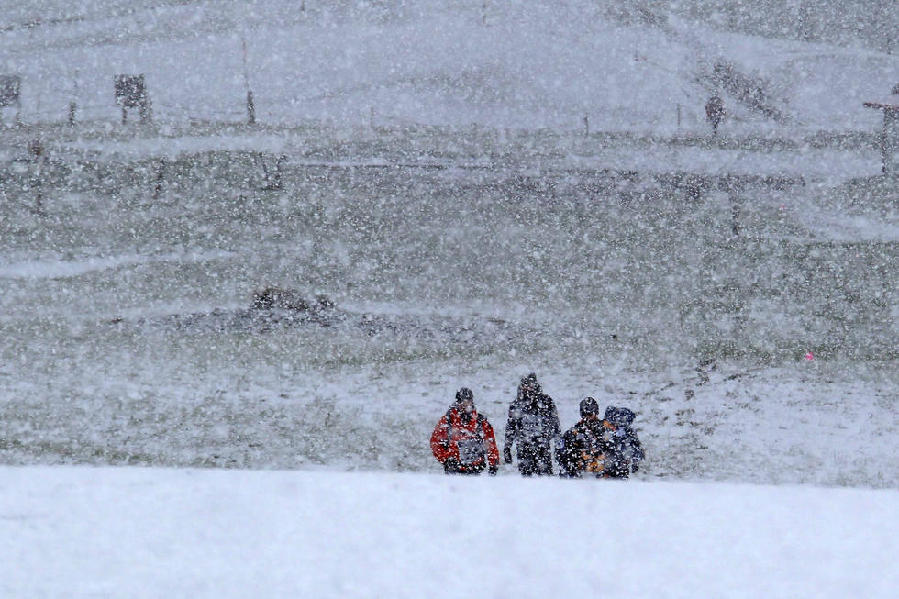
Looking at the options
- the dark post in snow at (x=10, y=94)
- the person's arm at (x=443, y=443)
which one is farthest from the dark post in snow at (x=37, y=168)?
the person's arm at (x=443, y=443)

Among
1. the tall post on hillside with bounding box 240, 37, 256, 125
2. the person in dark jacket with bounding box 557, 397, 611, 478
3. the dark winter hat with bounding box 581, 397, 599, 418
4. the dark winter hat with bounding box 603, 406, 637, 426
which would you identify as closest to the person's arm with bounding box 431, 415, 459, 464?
the person in dark jacket with bounding box 557, 397, 611, 478

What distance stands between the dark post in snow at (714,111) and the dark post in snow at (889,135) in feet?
10.4

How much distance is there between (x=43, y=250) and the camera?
437 inches

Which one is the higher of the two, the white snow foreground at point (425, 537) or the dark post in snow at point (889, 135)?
the dark post in snow at point (889, 135)

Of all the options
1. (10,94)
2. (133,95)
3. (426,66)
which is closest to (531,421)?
(133,95)

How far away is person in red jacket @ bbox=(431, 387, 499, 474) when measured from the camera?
396 cm

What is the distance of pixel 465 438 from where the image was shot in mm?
3965

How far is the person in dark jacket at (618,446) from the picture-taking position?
3.91 meters

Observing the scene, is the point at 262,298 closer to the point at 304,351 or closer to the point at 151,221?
the point at 304,351

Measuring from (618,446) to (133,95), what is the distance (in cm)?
1826

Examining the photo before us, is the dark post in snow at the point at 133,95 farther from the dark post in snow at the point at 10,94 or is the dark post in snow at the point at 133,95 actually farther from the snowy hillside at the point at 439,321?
A: the dark post in snow at the point at 10,94

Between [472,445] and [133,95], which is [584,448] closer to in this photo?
[472,445]

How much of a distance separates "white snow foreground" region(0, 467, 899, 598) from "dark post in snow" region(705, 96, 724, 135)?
16.0 m

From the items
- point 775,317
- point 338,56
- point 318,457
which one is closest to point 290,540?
point 318,457
